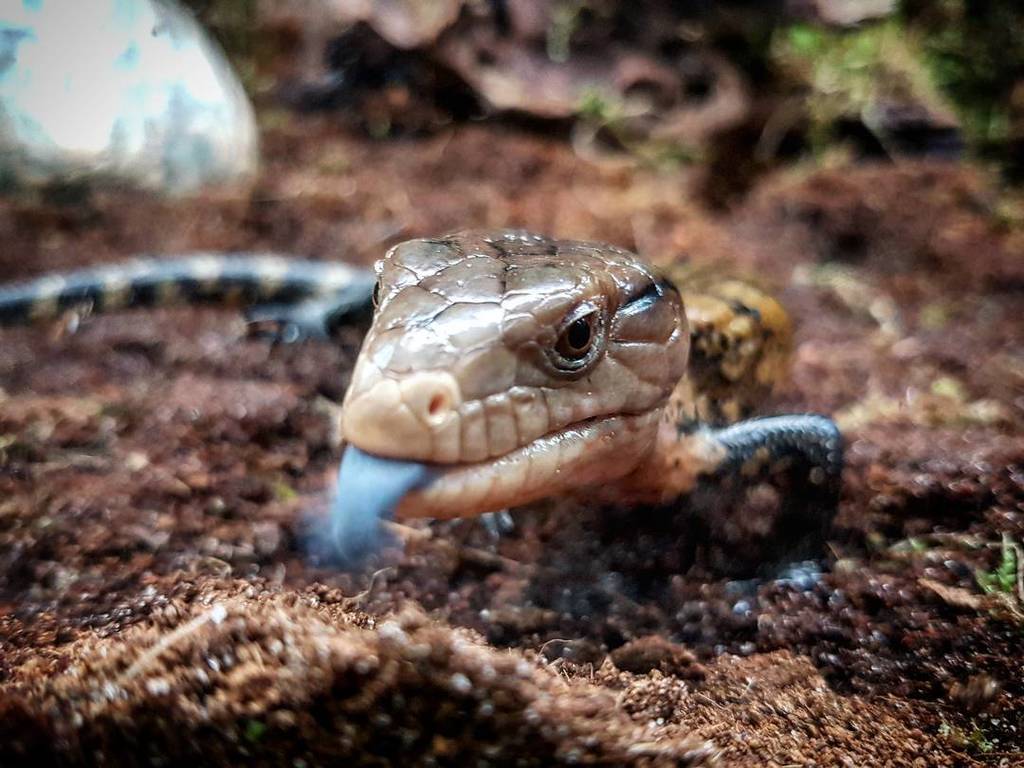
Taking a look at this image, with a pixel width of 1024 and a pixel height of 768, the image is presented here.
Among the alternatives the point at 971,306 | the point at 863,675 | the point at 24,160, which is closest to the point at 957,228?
the point at 971,306

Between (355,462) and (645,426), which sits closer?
(355,462)

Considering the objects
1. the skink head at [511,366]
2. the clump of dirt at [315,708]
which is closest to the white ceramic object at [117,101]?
the skink head at [511,366]

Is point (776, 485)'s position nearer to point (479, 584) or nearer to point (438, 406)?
point (479, 584)

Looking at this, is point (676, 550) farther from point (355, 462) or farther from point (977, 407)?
point (977, 407)

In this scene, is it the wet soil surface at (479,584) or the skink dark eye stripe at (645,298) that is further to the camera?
the skink dark eye stripe at (645,298)

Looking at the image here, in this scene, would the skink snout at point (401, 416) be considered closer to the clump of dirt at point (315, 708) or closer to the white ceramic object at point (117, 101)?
the clump of dirt at point (315, 708)

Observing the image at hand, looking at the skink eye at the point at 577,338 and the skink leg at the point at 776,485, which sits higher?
the skink eye at the point at 577,338
